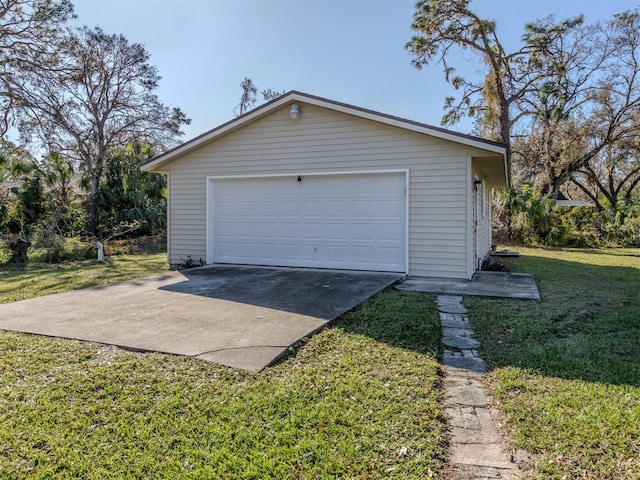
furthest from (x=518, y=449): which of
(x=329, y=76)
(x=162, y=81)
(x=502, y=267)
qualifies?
(x=162, y=81)

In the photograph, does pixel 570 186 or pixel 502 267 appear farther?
pixel 570 186

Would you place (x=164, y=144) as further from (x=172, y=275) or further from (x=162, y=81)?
(x=172, y=275)

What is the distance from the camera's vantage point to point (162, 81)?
62.1ft

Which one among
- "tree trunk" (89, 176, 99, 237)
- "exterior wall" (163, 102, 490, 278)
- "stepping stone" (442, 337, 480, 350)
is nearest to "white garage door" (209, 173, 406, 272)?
"exterior wall" (163, 102, 490, 278)

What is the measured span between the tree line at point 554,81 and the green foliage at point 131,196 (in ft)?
45.7

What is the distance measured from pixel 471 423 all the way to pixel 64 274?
370 inches

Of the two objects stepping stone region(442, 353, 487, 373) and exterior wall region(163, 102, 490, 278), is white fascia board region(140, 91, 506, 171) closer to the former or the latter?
exterior wall region(163, 102, 490, 278)

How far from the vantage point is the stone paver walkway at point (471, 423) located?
2160mm

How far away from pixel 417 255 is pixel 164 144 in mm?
15740

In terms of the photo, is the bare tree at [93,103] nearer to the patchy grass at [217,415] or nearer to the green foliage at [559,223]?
the patchy grass at [217,415]

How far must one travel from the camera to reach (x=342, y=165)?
845 centimetres

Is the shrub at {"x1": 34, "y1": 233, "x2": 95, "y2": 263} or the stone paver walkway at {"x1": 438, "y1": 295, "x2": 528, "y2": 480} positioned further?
the shrub at {"x1": 34, "y1": 233, "x2": 95, "y2": 263}

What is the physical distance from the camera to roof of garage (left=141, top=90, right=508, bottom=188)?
7.32 m

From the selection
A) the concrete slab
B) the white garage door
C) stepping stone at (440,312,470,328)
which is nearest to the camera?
stepping stone at (440,312,470,328)
